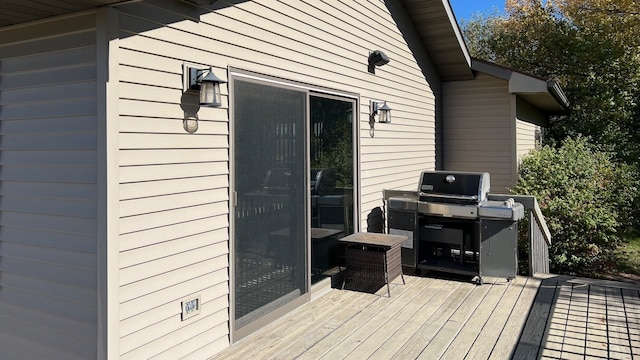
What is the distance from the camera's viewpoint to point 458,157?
8.13 m

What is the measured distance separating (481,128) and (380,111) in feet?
9.30

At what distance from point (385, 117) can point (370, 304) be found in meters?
2.45

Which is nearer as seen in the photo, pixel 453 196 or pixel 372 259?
pixel 372 259

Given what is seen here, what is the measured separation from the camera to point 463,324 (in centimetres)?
388

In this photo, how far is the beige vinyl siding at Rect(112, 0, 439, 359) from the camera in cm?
268

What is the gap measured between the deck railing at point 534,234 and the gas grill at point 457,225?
0.21 metres

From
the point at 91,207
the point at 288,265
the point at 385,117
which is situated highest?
the point at 385,117

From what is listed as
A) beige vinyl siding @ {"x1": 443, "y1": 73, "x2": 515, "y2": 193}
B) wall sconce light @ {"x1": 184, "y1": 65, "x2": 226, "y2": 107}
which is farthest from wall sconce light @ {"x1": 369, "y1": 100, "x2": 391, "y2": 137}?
wall sconce light @ {"x1": 184, "y1": 65, "x2": 226, "y2": 107}

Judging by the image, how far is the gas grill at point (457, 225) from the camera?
16.1 feet

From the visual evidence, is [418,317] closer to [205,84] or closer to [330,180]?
[330,180]

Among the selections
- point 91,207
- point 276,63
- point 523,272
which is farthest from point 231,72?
point 523,272

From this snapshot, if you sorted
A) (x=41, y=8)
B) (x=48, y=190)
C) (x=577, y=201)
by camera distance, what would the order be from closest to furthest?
(x=41, y=8)
(x=48, y=190)
(x=577, y=201)

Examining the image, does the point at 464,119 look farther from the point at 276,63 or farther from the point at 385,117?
the point at 276,63

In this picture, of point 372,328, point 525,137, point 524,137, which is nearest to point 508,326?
point 372,328
